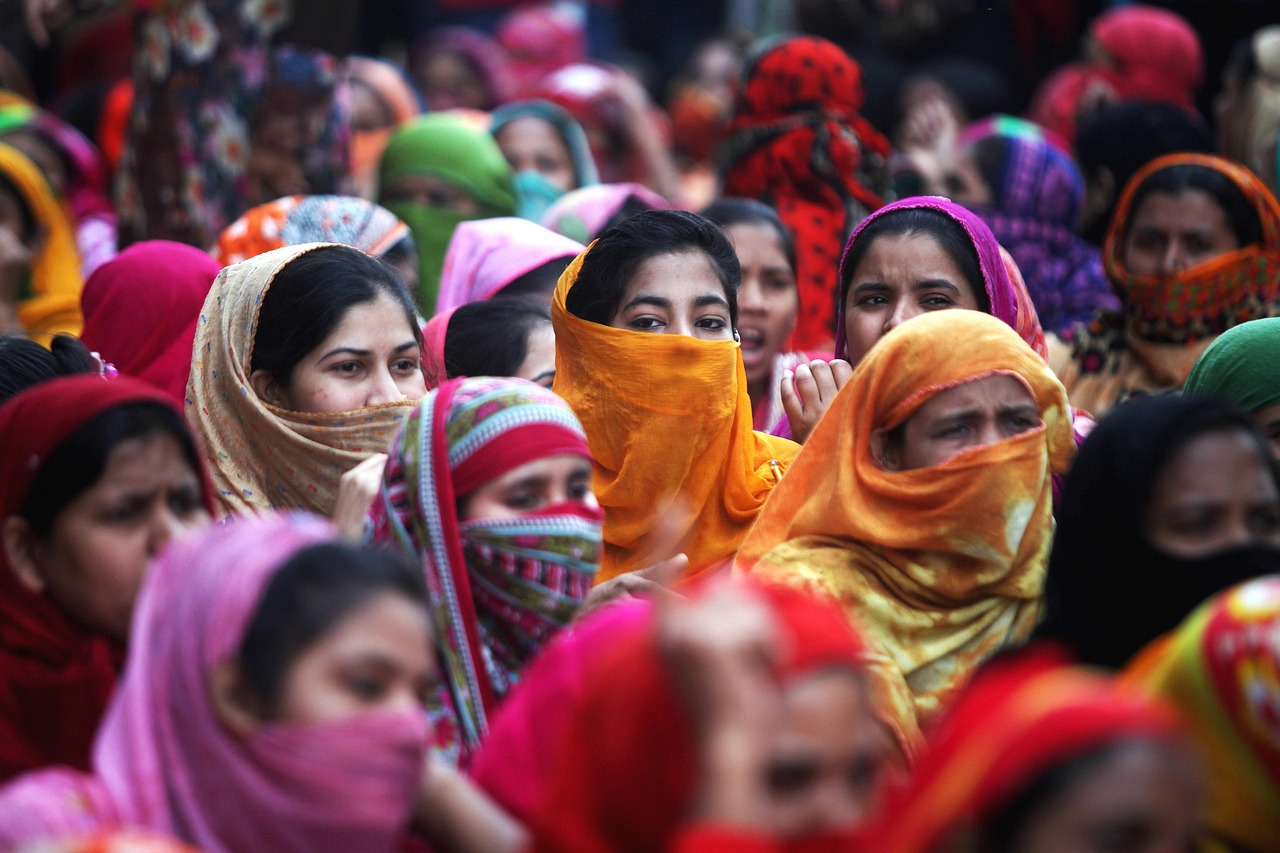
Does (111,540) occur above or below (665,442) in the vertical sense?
above

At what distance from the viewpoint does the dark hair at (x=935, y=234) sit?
4133 mm

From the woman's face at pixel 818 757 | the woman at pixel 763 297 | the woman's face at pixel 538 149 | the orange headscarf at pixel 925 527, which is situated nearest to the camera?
the woman's face at pixel 818 757

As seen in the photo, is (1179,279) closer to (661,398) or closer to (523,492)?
(661,398)

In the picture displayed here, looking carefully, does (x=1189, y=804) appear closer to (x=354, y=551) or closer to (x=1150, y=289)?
(x=354, y=551)

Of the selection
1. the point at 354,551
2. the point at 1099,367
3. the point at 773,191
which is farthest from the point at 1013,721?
the point at 773,191

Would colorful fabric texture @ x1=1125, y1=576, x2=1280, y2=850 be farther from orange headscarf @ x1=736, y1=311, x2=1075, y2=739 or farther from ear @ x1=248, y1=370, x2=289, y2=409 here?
ear @ x1=248, y1=370, x2=289, y2=409

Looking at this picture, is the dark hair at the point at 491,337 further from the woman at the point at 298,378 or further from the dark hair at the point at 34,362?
the dark hair at the point at 34,362

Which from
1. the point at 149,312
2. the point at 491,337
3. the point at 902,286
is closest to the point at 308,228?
the point at 149,312

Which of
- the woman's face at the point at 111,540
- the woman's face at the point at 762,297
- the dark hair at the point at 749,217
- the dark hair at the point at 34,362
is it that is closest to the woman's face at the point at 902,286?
the woman's face at the point at 762,297

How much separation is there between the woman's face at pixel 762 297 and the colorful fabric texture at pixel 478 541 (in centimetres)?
205

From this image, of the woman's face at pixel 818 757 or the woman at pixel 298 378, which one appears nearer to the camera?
the woman's face at pixel 818 757

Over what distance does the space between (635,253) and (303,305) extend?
31.8 inches

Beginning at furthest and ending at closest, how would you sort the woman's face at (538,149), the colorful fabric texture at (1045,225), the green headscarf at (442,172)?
1. the woman's face at (538,149)
2. the green headscarf at (442,172)
3. the colorful fabric texture at (1045,225)

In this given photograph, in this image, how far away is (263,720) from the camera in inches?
87.8
